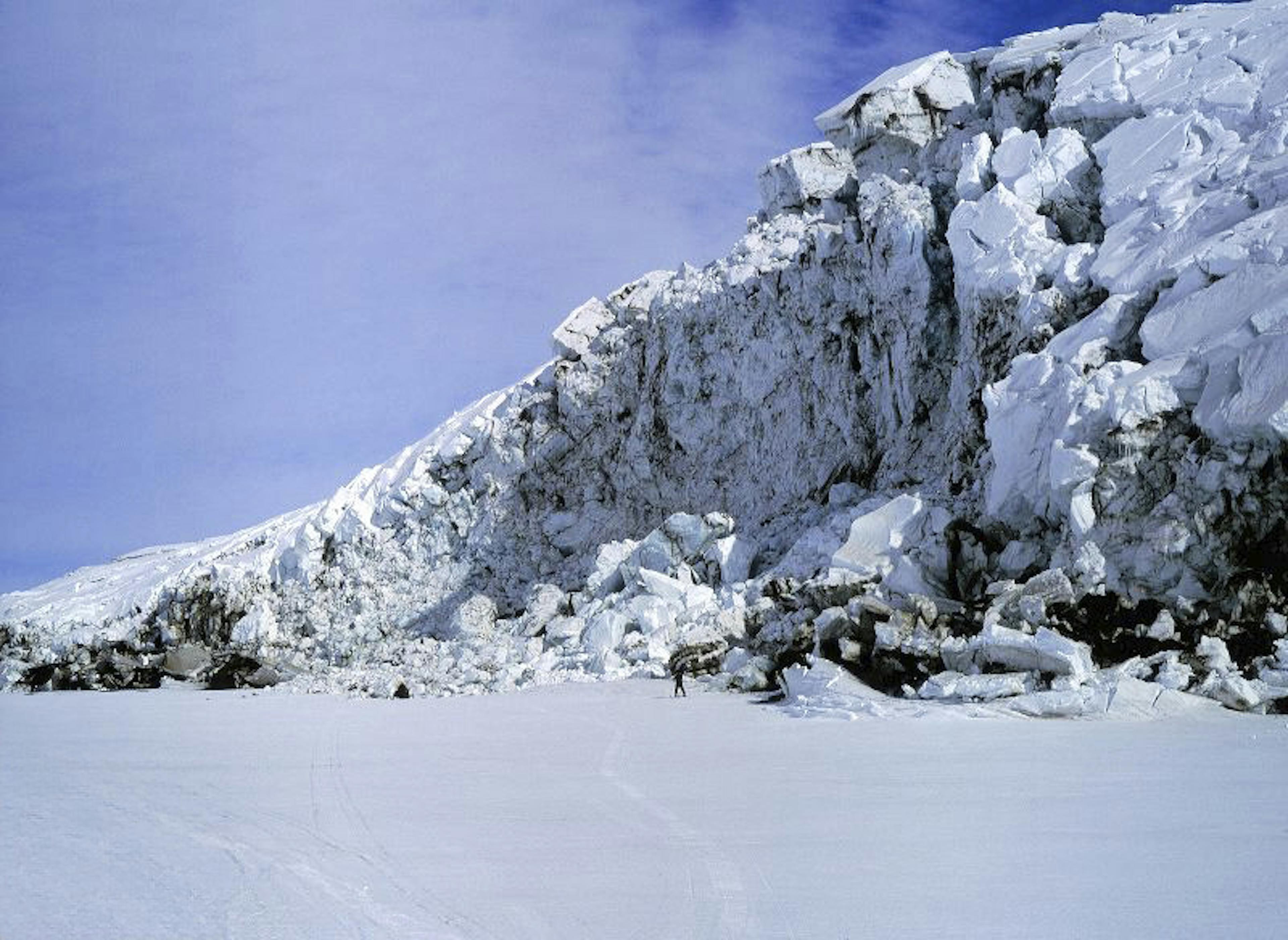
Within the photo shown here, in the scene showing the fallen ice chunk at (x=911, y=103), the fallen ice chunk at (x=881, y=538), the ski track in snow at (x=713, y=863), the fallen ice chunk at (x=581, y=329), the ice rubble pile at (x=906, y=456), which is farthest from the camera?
the fallen ice chunk at (x=581, y=329)

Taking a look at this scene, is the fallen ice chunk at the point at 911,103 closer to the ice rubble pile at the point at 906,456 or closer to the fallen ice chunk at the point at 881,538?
the ice rubble pile at the point at 906,456

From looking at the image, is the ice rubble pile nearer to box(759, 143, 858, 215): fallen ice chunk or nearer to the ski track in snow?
box(759, 143, 858, 215): fallen ice chunk

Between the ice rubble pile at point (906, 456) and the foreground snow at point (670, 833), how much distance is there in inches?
159

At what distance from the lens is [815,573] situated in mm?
23844

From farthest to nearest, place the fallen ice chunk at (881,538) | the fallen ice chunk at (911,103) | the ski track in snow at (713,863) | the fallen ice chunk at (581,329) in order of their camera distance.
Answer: the fallen ice chunk at (581,329) < the fallen ice chunk at (911,103) < the fallen ice chunk at (881,538) < the ski track in snow at (713,863)

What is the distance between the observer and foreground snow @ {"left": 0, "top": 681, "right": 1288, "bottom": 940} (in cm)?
524

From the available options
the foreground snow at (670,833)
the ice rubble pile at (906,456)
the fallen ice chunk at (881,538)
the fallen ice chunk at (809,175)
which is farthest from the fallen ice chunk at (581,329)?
the foreground snow at (670,833)

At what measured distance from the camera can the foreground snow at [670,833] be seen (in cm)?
524

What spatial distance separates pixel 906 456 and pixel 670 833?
2233cm

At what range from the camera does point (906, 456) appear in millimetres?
28250

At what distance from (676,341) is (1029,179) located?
40.0ft

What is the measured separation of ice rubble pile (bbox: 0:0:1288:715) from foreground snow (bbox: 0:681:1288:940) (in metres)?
4.04

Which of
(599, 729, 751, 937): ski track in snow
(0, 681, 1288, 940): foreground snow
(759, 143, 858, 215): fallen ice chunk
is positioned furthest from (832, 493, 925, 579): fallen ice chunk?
(759, 143, 858, 215): fallen ice chunk

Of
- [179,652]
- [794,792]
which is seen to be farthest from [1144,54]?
[179,652]
